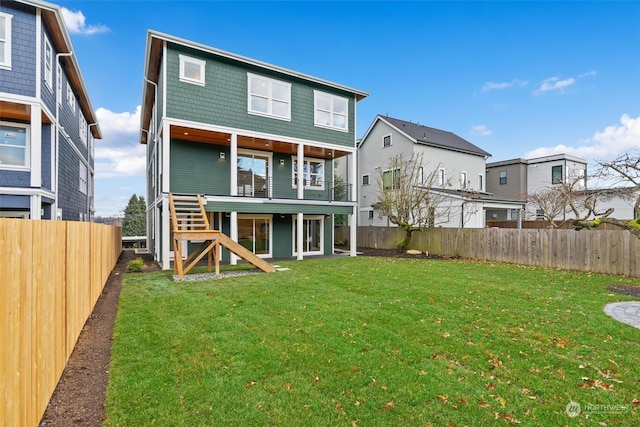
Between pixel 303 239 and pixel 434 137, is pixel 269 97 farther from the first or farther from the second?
pixel 434 137

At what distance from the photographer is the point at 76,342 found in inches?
184

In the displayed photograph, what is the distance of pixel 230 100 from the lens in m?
13.0

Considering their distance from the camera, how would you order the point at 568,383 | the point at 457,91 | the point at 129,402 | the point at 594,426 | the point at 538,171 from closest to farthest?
the point at 594,426 → the point at 129,402 → the point at 568,383 → the point at 457,91 → the point at 538,171

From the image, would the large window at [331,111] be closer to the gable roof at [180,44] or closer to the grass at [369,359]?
the gable roof at [180,44]

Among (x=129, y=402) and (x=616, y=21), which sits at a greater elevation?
(x=616, y=21)

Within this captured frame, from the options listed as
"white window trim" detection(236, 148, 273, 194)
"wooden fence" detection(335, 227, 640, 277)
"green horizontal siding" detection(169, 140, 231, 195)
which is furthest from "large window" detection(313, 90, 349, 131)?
"wooden fence" detection(335, 227, 640, 277)

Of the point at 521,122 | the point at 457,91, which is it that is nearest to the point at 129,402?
the point at 457,91

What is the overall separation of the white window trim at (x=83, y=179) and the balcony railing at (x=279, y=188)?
982 centimetres

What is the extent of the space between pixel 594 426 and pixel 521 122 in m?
24.1

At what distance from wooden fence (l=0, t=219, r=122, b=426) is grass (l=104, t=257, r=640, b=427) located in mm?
685

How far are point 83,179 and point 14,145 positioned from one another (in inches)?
353

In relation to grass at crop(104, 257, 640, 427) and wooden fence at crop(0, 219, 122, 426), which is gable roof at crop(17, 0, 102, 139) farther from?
wooden fence at crop(0, 219, 122, 426)

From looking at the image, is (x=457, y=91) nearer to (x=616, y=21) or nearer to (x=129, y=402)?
(x=616, y=21)

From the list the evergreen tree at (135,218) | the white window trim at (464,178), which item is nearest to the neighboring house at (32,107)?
the white window trim at (464,178)
